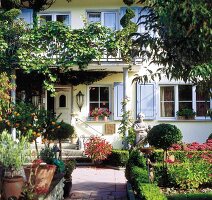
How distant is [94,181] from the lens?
1266 centimetres

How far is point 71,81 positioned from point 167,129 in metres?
8.64

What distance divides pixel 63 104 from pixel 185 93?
551 cm

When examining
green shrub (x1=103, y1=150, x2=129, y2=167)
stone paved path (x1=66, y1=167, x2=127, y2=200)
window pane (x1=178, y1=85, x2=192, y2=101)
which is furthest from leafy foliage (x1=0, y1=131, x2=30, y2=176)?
window pane (x1=178, y1=85, x2=192, y2=101)

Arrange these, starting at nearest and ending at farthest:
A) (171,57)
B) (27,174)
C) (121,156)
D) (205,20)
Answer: (205,20)
(171,57)
(27,174)
(121,156)

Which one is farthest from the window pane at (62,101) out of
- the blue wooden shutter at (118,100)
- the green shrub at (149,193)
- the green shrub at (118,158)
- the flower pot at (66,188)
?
the green shrub at (149,193)

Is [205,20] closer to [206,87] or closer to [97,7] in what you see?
[206,87]

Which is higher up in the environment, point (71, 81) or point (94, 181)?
point (71, 81)

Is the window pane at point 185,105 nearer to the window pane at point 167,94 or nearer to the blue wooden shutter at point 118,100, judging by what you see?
the window pane at point 167,94

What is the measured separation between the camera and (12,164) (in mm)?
7180

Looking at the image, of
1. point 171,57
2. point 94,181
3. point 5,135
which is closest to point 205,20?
point 171,57

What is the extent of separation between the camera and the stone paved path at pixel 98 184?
33.7 feet

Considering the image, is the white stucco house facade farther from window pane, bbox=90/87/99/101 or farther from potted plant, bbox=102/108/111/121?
potted plant, bbox=102/108/111/121

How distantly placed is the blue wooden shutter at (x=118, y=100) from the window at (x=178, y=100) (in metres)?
1.91

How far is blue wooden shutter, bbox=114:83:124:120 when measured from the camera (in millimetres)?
18375
